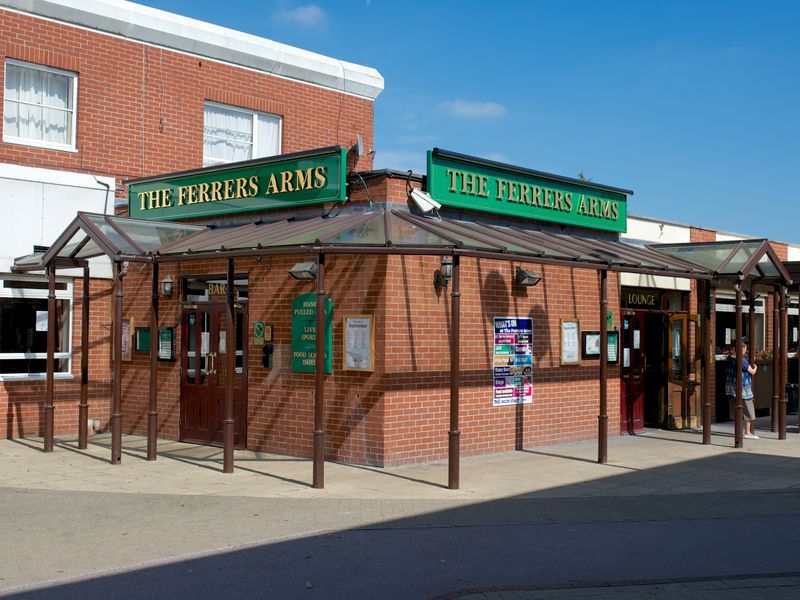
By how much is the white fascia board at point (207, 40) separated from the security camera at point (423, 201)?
7462mm

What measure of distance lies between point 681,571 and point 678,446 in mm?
7861

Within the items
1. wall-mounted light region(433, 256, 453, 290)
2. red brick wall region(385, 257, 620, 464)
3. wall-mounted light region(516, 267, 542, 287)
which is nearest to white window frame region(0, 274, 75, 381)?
red brick wall region(385, 257, 620, 464)

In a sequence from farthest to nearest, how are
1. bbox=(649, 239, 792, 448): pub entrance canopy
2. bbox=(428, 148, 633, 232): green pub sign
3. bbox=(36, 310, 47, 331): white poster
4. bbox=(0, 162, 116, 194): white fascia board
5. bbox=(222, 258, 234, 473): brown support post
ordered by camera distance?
bbox=(36, 310, 47, 331): white poster < bbox=(0, 162, 116, 194): white fascia board < bbox=(649, 239, 792, 448): pub entrance canopy < bbox=(428, 148, 633, 232): green pub sign < bbox=(222, 258, 234, 473): brown support post

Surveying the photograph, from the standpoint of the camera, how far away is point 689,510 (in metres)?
9.77

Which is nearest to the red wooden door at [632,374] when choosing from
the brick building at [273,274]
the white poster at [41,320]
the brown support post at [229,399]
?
the brick building at [273,274]

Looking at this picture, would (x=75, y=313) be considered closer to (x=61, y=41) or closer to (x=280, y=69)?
(x=61, y=41)

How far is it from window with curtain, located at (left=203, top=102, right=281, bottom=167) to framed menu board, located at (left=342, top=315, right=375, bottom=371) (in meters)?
7.00

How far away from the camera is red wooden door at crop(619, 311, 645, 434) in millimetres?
16344

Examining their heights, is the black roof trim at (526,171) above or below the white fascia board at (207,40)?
below

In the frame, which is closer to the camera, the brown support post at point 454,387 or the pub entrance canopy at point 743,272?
the brown support post at point 454,387

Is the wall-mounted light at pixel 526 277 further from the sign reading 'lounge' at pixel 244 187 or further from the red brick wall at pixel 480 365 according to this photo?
the sign reading 'lounge' at pixel 244 187

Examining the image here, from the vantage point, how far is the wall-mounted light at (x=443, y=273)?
1227 centimetres

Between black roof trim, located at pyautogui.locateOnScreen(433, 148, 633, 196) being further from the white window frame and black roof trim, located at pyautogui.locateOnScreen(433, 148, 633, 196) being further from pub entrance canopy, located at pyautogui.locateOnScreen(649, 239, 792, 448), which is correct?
the white window frame

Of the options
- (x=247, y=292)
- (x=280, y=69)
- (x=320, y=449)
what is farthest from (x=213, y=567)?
(x=280, y=69)
